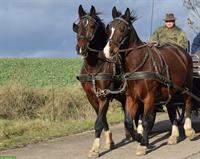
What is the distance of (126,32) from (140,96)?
115 cm

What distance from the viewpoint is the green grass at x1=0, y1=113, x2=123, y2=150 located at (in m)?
12.1

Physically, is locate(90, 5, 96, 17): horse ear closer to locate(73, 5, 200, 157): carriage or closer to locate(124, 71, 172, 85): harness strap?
locate(73, 5, 200, 157): carriage

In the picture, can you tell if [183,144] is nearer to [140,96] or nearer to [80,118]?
[140,96]

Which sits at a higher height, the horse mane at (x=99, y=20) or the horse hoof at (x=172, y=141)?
the horse mane at (x=99, y=20)

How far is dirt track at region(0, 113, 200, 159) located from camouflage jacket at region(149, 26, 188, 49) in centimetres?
210

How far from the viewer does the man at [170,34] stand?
41.6 feet

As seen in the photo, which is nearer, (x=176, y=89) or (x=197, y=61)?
(x=176, y=89)

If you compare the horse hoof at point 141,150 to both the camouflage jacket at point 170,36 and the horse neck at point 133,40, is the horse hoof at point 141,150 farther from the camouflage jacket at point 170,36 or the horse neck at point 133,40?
the camouflage jacket at point 170,36

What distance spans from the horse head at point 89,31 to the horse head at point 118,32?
1.02 feet

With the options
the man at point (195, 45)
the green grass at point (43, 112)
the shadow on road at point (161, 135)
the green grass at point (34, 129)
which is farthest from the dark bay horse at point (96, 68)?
the man at point (195, 45)

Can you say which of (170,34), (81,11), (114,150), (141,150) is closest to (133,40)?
(81,11)

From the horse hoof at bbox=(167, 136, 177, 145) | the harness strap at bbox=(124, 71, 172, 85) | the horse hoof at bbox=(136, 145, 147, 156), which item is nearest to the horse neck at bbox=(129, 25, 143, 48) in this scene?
the harness strap at bbox=(124, 71, 172, 85)

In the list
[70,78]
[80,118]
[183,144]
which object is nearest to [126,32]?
[183,144]

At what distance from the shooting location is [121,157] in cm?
954
